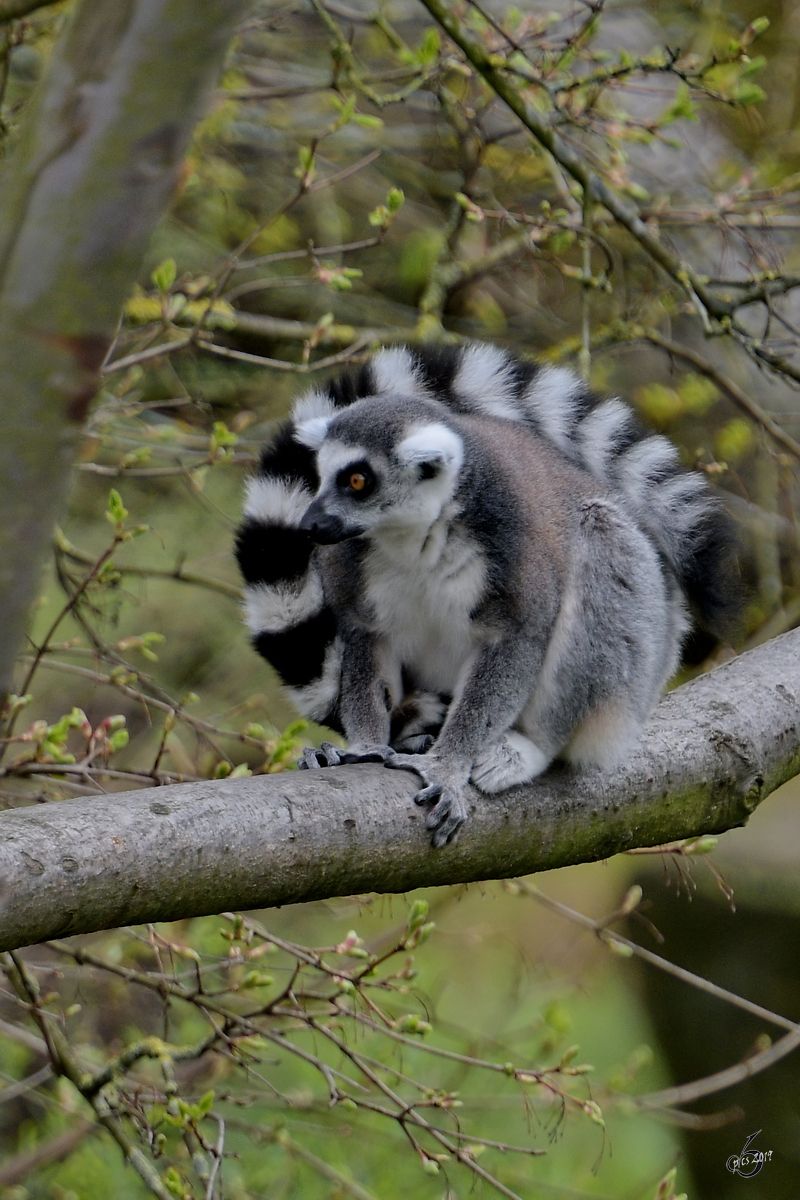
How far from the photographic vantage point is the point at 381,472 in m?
2.67

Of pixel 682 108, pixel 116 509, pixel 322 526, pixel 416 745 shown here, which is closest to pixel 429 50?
pixel 682 108

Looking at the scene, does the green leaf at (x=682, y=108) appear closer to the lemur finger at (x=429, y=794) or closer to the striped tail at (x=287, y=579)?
the striped tail at (x=287, y=579)

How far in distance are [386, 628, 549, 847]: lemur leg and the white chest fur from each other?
108mm

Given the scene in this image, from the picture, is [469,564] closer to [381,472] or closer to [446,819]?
[381,472]

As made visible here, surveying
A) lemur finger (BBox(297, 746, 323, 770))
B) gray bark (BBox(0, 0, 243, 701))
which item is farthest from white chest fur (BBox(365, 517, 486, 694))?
gray bark (BBox(0, 0, 243, 701))

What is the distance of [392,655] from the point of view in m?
2.93

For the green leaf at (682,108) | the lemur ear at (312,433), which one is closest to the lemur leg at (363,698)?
the lemur ear at (312,433)

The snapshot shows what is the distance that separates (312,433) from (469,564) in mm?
521

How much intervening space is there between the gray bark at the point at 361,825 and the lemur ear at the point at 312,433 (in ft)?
2.78

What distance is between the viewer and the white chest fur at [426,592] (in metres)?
2.71

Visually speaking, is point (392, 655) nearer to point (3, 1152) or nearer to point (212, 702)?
point (212, 702)

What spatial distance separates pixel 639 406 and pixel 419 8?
2.32 meters

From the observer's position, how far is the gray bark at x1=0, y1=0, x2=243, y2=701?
88 cm
